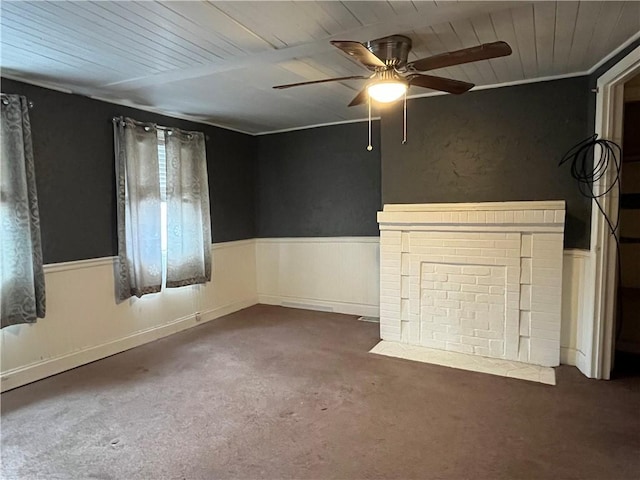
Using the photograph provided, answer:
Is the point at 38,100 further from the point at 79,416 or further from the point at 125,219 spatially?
the point at 79,416

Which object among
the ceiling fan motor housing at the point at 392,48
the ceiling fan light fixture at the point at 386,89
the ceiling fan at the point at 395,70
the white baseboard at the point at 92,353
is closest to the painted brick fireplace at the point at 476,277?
the ceiling fan at the point at 395,70

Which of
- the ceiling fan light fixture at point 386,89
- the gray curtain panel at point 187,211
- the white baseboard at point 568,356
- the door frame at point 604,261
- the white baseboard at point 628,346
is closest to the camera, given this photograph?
the ceiling fan light fixture at point 386,89

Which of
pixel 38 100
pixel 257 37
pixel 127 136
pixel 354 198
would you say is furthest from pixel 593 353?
pixel 38 100

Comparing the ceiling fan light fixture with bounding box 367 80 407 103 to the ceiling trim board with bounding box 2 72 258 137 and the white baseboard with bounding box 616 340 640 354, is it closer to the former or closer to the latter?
the ceiling trim board with bounding box 2 72 258 137

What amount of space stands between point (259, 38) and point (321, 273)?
3.25 m

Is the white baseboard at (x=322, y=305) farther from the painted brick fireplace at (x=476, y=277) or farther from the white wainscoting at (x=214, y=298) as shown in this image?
the painted brick fireplace at (x=476, y=277)

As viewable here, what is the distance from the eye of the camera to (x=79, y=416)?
2.56m

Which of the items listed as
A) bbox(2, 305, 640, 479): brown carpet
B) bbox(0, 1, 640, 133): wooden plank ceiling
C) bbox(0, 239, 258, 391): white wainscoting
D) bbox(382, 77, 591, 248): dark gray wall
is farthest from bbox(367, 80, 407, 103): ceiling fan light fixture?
bbox(0, 239, 258, 391): white wainscoting

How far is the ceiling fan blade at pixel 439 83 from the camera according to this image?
2434 millimetres

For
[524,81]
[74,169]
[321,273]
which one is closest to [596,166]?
[524,81]

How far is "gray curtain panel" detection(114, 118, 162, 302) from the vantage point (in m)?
3.67

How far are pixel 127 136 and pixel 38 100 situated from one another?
2.35 feet

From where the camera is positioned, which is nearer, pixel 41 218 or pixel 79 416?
pixel 79 416

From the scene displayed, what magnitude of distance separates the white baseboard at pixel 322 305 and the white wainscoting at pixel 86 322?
1010mm
